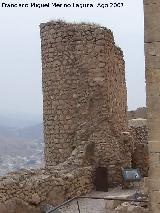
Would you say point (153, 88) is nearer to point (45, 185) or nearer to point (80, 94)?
point (45, 185)

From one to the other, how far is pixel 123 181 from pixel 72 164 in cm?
143

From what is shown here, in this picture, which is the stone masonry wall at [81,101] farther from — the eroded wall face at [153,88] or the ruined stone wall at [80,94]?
the eroded wall face at [153,88]

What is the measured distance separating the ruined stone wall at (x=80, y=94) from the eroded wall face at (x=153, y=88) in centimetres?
715

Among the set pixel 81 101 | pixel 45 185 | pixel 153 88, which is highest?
pixel 81 101

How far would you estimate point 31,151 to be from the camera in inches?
3007

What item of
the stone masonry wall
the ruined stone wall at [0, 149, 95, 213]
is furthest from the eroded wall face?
the stone masonry wall

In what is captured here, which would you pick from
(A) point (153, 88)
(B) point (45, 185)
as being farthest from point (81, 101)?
(A) point (153, 88)

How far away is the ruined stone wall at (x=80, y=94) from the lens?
1273cm

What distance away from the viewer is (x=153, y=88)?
5.50 metres

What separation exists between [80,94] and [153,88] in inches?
291

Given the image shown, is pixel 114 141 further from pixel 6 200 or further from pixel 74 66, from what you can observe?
pixel 6 200

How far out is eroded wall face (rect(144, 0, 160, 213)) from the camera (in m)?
5.46

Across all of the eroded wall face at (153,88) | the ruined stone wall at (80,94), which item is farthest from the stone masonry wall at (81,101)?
the eroded wall face at (153,88)

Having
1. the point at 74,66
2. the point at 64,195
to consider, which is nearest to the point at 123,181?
the point at 64,195
